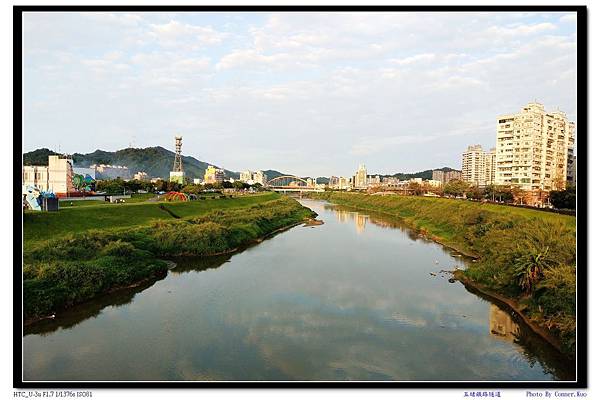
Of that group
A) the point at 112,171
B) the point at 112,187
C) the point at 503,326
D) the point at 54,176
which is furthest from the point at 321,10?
the point at 112,171

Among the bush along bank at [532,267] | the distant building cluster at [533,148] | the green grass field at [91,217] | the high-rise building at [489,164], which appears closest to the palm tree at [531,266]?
the bush along bank at [532,267]

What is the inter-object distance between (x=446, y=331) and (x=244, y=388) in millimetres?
5913

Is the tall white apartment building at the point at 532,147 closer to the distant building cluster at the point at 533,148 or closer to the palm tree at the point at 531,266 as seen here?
the distant building cluster at the point at 533,148

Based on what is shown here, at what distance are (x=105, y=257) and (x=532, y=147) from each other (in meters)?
32.1

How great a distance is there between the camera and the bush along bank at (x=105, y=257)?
8.78 metres

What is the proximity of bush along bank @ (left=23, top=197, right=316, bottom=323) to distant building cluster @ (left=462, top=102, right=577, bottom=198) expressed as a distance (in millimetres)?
24507

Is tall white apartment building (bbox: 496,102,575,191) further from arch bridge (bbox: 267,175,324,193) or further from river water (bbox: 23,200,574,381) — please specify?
arch bridge (bbox: 267,175,324,193)

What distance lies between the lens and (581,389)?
3908mm

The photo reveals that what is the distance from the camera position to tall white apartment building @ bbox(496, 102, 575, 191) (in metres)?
31.4

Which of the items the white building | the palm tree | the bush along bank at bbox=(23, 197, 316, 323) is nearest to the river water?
the bush along bank at bbox=(23, 197, 316, 323)

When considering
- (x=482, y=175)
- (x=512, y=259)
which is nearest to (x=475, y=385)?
(x=512, y=259)

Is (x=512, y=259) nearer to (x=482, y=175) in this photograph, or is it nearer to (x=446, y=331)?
(x=446, y=331)

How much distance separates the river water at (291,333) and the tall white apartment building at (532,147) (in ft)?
77.3

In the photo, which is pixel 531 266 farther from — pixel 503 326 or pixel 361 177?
pixel 361 177
